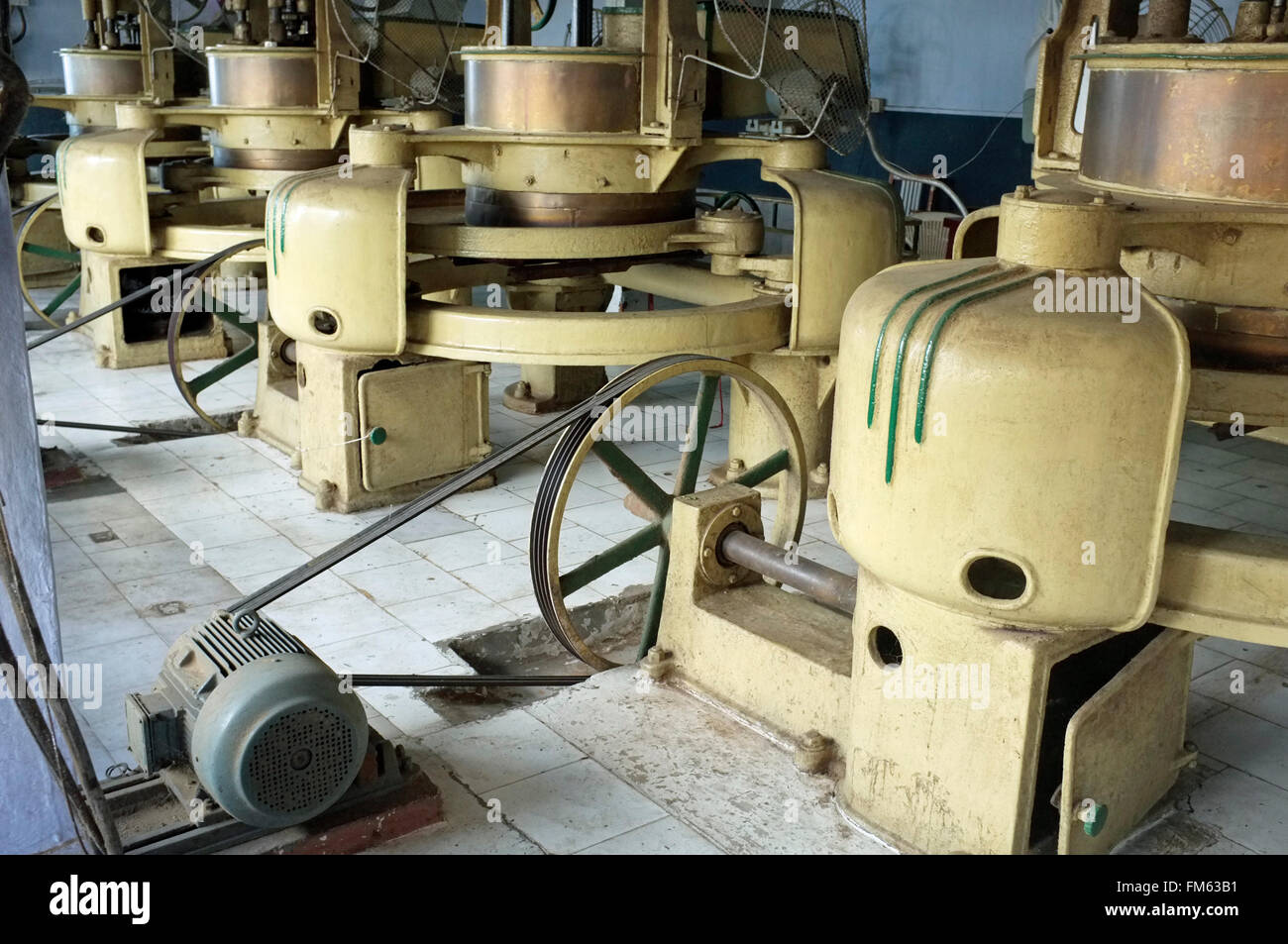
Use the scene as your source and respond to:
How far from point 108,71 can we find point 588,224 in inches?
215

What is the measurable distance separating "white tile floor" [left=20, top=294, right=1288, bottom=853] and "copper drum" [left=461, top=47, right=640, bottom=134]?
1.68 m

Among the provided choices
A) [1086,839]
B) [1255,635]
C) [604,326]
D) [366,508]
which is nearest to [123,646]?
[366,508]

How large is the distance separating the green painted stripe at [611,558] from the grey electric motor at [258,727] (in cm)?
103

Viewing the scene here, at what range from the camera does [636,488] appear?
392 centimetres

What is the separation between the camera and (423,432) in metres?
5.81

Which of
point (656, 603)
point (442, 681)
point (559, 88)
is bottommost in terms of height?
point (442, 681)

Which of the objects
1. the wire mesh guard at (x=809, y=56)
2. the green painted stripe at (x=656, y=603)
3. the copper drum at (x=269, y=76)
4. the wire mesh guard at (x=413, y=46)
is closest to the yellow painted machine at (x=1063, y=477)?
the green painted stripe at (x=656, y=603)

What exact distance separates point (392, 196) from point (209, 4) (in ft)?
25.7

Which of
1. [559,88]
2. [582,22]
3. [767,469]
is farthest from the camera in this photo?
[582,22]

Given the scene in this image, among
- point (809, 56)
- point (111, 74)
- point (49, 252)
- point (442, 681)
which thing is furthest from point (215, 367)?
point (442, 681)

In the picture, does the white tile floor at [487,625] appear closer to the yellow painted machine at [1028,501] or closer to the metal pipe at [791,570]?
the yellow painted machine at [1028,501]

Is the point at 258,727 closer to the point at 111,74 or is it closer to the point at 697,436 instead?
the point at 697,436

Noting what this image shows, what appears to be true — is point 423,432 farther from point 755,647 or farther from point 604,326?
point 755,647

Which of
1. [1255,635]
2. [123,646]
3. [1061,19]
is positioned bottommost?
[123,646]
